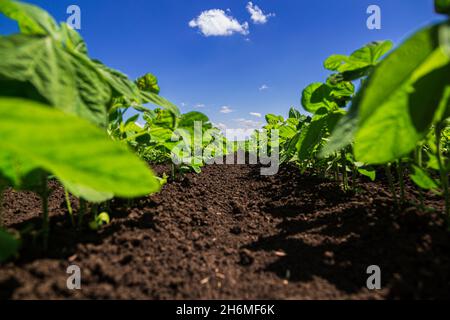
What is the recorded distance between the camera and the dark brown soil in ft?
3.46

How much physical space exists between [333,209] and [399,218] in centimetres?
60

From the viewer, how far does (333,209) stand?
6.78 feet

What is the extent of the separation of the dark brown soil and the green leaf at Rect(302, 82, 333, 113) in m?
0.67

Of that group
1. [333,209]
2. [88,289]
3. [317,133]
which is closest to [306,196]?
[333,209]

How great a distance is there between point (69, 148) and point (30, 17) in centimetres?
56

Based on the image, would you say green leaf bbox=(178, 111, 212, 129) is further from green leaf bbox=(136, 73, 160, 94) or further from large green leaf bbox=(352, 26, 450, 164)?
large green leaf bbox=(352, 26, 450, 164)

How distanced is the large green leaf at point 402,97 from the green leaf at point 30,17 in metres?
0.92

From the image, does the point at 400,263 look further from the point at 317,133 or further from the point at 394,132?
the point at 317,133

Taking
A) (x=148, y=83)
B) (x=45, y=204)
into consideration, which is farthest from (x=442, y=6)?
(x=45, y=204)

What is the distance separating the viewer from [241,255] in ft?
4.72

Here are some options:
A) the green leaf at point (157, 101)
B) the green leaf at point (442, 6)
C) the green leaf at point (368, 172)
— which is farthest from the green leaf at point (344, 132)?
the green leaf at point (368, 172)

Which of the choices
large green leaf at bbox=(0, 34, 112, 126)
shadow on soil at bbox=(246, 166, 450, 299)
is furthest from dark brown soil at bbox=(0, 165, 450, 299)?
large green leaf at bbox=(0, 34, 112, 126)

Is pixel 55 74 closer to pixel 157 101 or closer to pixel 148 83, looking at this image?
pixel 157 101

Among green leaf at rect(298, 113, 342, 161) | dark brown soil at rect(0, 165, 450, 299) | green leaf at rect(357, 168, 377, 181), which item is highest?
green leaf at rect(298, 113, 342, 161)
